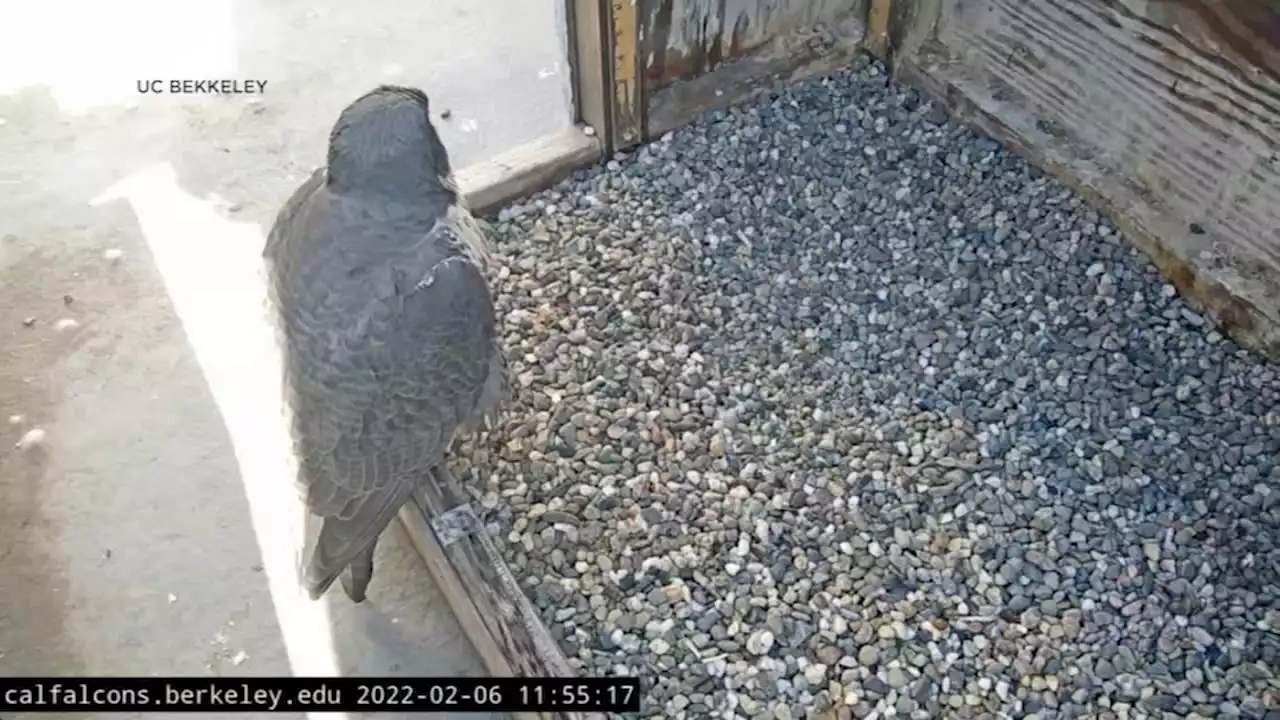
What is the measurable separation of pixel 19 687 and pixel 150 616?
215mm

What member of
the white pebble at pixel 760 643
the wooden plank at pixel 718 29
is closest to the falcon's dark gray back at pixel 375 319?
the white pebble at pixel 760 643

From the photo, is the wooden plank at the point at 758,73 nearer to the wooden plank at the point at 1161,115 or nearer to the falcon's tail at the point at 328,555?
the wooden plank at the point at 1161,115

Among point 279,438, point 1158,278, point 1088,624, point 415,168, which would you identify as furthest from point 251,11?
point 1088,624

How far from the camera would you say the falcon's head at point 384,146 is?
1.65 m

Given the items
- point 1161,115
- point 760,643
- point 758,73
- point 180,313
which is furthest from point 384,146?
point 1161,115

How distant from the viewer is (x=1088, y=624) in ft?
5.80

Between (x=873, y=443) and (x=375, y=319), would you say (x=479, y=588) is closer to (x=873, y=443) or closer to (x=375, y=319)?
(x=375, y=319)

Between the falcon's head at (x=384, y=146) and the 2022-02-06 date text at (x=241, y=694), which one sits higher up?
the falcon's head at (x=384, y=146)

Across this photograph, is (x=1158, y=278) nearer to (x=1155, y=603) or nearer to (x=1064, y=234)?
(x=1064, y=234)

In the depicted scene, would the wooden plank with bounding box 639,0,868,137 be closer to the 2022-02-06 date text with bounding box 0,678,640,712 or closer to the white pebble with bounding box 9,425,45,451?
the 2022-02-06 date text with bounding box 0,678,640,712

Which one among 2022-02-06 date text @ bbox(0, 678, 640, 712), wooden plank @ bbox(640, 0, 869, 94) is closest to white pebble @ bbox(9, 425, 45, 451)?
2022-02-06 date text @ bbox(0, 678, 640, 712)

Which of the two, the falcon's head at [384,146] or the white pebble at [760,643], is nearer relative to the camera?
the falcon's head at [384,146]

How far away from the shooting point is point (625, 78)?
2.35 m

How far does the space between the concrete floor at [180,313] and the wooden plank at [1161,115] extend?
34.7 inches
